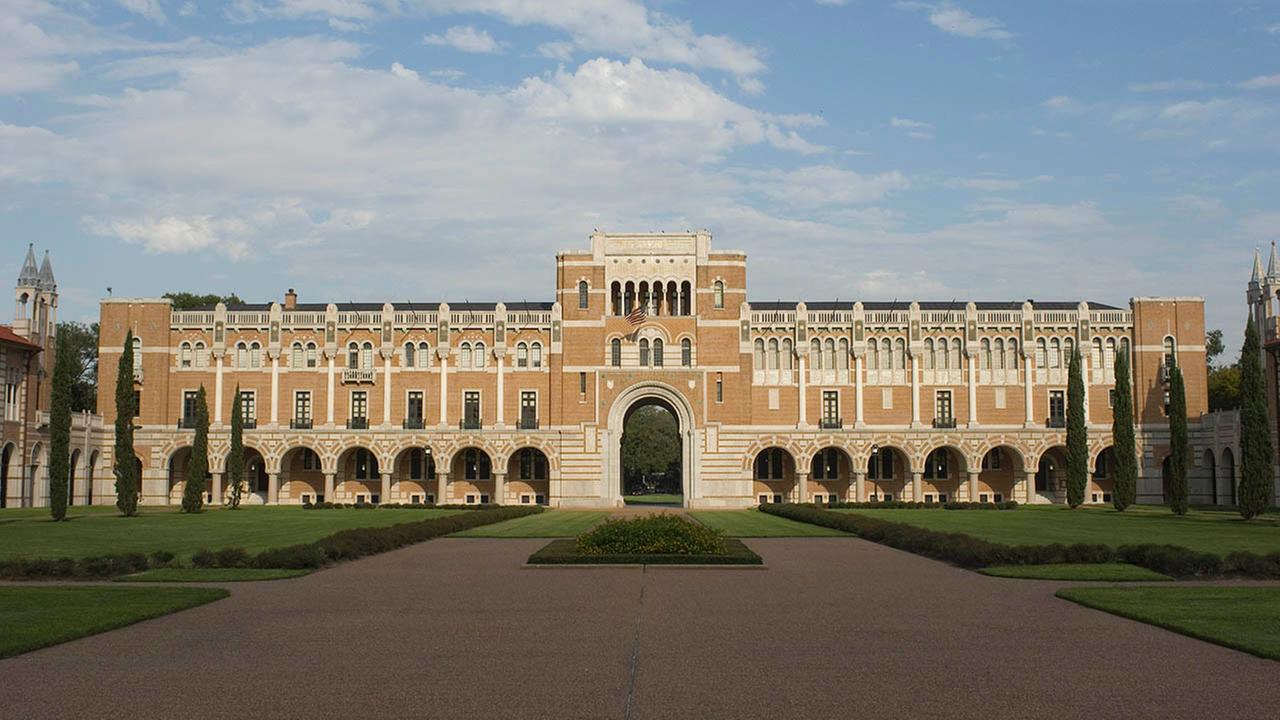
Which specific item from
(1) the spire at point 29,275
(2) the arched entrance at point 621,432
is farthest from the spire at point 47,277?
(2) the arched entrance at point 621,432

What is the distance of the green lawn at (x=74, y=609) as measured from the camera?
16172 mm

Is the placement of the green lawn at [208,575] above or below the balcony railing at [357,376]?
below

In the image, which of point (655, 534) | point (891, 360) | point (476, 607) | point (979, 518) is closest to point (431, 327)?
point (891, 360)

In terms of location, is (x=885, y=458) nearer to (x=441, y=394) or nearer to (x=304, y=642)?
(x=441, y=394)

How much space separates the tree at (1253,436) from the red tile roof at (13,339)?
5784 centimetres

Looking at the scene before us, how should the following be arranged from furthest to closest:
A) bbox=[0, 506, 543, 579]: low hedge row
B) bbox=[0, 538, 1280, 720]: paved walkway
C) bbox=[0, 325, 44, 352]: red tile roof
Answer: bbox=[0, 325, 44, 352]: red tile roof, bbox=[0, 506, 543, 579]: low hedge row, bbox=[0, 538, 1280, 720]: paved walkway

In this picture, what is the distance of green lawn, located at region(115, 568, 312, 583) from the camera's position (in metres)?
24.1

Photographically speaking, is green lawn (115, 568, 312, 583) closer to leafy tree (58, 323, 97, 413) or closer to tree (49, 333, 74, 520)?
tree (49, 333, 74, 520)

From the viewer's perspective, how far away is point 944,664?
48.5 feet


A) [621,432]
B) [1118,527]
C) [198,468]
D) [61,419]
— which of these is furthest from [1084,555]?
[621,432]

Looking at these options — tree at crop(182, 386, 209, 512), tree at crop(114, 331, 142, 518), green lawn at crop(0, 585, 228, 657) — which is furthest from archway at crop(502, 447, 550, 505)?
green lawn at crop(0, 585, 228, 657)

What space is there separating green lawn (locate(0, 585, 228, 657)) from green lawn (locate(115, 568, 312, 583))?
68.3 inches

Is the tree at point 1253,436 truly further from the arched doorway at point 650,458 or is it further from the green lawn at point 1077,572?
the arched doorway at point 650,458

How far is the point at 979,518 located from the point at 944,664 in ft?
124
